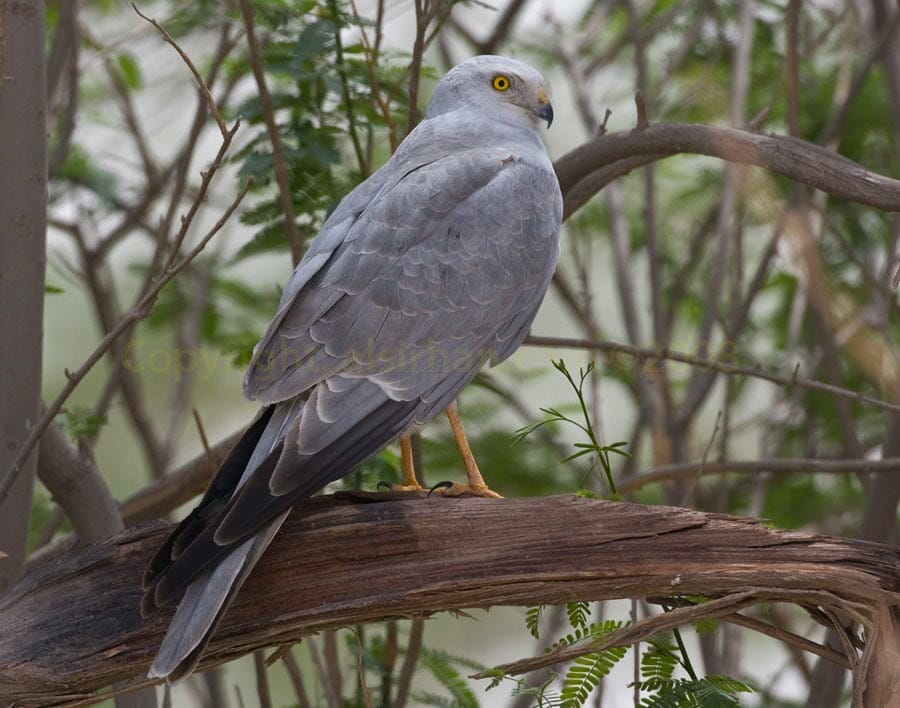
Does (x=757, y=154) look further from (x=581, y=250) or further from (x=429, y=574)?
(x=581, y=250)

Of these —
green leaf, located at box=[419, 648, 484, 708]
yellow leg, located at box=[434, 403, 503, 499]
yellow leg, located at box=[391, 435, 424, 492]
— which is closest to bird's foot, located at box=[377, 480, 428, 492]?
yellow leg, located at box=[391, 435, 424, 492]

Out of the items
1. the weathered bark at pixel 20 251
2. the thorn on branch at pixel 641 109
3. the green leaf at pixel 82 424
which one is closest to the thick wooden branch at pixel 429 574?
the weathered bark at pixel 20 251

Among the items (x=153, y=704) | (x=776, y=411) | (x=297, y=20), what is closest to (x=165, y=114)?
(x=297, y=20)

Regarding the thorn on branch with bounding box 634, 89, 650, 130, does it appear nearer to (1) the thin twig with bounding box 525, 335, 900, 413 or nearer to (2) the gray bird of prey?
(2) the gray bird of prey

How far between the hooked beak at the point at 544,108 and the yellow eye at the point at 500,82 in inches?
5.8

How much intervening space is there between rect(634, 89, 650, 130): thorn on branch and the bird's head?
0.87m

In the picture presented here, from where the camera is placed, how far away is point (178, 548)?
3258 mm

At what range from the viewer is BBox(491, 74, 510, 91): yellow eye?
4957 millimetres

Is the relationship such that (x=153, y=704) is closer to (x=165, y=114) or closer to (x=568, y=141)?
(x=165, y=114)

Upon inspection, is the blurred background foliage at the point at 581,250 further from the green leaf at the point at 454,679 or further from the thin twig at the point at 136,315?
the thin twig at the point at 136,315

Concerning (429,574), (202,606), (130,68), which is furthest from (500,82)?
(130,68)

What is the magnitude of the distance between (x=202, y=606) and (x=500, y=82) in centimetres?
273

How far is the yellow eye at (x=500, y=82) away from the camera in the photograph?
496 cm

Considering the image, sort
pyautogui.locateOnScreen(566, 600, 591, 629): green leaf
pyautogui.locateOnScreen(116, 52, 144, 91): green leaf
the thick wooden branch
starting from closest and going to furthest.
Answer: the thick wooden branch
pyautogui.locateOnScreen(566, 600, 591, 629): green leaf
pyautogui.locateOnScreen(116, 52, 144, 91): green leaf
